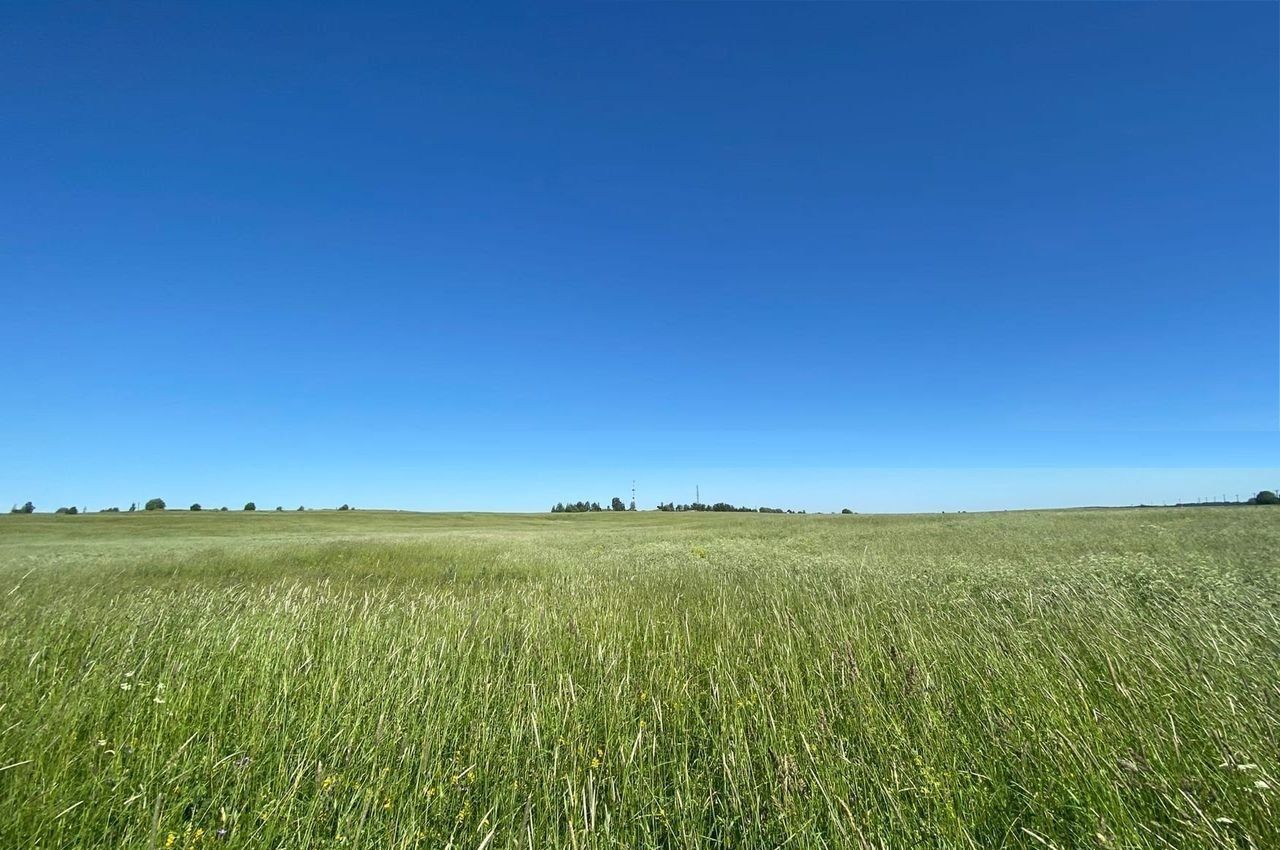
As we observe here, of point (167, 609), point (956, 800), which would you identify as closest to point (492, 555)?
point (167, 609)

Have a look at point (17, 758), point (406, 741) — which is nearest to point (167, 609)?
point (17, 758)

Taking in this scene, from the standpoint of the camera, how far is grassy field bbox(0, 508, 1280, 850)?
2.55 m

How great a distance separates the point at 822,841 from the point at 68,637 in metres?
7.55

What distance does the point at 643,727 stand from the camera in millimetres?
3592

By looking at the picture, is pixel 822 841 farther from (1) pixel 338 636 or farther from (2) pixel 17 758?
(1) pixel 338 636

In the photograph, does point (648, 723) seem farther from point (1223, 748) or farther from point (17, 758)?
point (17, 758)

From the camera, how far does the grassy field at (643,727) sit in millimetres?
2551

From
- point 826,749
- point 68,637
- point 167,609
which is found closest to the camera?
point 826,749

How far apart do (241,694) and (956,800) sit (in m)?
5.24

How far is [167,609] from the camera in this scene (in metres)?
6.41

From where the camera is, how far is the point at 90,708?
3.40 meters

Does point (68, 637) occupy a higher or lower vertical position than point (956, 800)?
higher

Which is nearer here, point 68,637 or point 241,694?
point 241,694

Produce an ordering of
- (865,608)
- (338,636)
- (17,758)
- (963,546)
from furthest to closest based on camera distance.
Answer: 1. (963,546)
2. (865,608)
3. (338,636)
4. (17,758)
